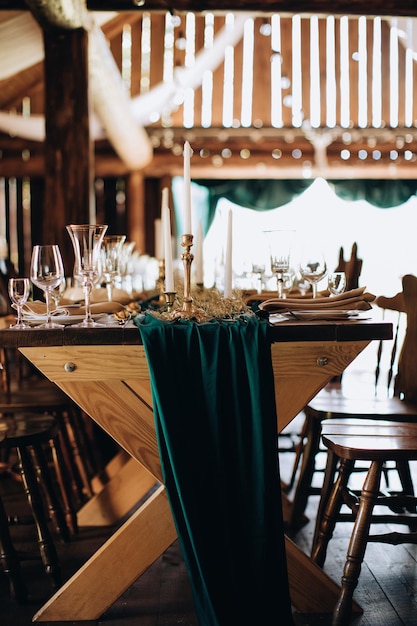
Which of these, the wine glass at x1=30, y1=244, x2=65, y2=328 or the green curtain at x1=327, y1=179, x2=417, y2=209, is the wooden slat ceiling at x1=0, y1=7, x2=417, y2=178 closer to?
the green curtain at x1=327, y1=179, x2=417, y2=209

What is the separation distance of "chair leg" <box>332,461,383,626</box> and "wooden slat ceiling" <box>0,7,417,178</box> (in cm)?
622

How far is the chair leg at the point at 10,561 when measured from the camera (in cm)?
229

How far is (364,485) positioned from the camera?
2.08 metres

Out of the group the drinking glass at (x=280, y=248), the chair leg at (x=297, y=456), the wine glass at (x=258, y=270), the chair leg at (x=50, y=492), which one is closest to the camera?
the drinking glass at (x=280, y=248)

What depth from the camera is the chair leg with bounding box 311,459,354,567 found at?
225 cm

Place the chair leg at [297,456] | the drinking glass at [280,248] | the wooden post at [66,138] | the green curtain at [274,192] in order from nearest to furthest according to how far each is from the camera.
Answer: the drinking glass at [280,248] < the chair leg at [297,456] < the wooden post at [66,138] < the green curtain at [274,192]

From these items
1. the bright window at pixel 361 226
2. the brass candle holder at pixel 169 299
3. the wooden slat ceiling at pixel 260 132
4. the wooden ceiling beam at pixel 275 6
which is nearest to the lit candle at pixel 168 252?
the brass candle holder at pixel 169 299

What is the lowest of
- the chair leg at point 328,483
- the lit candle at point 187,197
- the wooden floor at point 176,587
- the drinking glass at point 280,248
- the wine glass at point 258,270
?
the wooden floor at point 176,587

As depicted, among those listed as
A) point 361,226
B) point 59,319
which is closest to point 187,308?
point 59,319

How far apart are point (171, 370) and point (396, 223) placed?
8.74 m

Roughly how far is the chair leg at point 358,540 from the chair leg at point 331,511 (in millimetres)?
Result: 151

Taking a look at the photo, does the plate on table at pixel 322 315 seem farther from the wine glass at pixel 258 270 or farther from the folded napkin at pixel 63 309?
the wine glass at pixel 258 270

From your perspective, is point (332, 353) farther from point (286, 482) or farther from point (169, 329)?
point (286, 482)

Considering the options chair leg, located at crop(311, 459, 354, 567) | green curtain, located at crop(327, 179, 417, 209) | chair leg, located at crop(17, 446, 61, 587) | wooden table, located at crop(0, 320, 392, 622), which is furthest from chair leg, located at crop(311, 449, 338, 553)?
green curtain, located at crop(327, 179, 417, 209)
